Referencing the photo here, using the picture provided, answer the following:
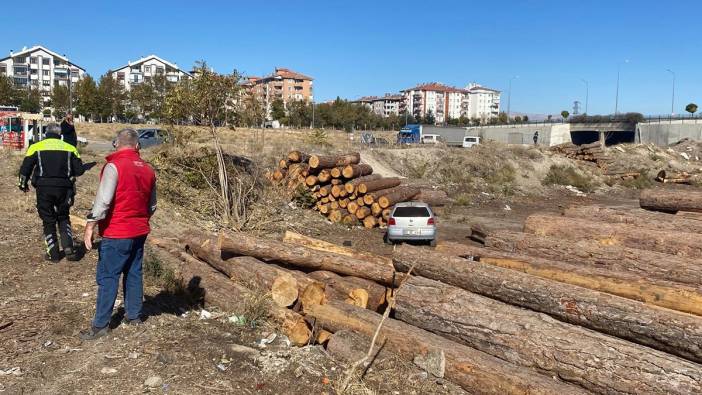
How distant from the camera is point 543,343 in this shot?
5.16 m

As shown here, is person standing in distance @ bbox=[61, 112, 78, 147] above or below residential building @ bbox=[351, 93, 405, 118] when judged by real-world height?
below

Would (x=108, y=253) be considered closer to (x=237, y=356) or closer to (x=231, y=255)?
(x=237, y=356)

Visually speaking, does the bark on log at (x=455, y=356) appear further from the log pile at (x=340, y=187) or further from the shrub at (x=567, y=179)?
the shrub at (x=567, y=179)

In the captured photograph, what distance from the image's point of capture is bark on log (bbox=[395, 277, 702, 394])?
4.61m

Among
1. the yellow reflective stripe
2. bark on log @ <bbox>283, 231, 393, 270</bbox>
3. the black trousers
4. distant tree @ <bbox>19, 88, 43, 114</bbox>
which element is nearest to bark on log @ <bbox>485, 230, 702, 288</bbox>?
bark on log @ <bbox>283, 231, 393, 270</bbox>

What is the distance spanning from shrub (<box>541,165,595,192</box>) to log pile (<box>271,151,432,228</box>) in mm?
15979

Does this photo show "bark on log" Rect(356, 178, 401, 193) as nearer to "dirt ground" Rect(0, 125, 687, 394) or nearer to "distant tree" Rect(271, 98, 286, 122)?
"dirt ground" Rect(0, 125, 687, 394)

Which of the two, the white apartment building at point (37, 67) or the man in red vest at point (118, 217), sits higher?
the white apartment building at point (37, 67)

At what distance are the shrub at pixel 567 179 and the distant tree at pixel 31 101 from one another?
57484 millimetres

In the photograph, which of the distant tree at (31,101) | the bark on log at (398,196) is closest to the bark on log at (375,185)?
the bark on log at (398,196)

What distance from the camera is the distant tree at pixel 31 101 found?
6234 cm

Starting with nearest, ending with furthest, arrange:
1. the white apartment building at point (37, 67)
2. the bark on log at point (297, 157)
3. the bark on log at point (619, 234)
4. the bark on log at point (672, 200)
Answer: the bark on log at point (619, 234) < the bark on log at point (672, 200) < the bark on log at point (297, 157) < the white apartment building at point (37, 67)

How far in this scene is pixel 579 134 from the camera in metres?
76.9

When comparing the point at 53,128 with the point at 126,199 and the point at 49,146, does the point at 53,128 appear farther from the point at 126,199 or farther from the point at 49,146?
the point at 126,199
